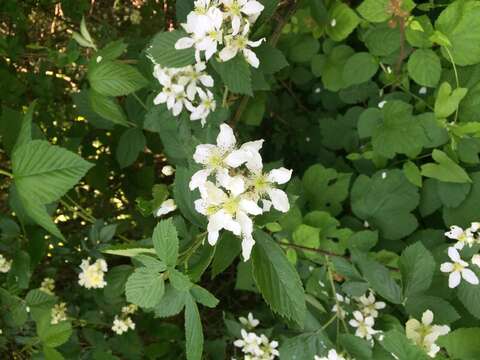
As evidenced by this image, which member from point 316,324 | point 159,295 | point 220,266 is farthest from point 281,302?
point 316,324

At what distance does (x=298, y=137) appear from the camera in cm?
241

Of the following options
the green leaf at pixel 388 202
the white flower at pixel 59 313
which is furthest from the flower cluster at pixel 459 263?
the white flower at pixel 59 313

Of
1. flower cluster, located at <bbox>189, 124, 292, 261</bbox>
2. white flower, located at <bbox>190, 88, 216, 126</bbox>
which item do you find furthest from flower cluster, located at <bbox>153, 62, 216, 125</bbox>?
flower cluster, located at <bbox>189, 124, 292, 261</bbox>

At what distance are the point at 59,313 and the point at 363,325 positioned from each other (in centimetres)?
116

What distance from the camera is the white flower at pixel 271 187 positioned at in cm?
109

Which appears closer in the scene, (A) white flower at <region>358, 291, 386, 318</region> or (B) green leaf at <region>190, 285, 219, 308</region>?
(B) green leaf at <region>190, 285, 219, 308</region>

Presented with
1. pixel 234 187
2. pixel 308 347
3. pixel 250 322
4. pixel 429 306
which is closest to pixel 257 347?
pixel 250 322

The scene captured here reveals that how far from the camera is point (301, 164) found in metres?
2.48

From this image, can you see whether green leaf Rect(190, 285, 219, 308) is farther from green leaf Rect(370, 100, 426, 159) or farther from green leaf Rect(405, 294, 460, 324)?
green leaf Rect(370, 100, 426, 159)

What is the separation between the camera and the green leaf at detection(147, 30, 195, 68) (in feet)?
4.42

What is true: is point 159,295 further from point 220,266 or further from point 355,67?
point 355,67

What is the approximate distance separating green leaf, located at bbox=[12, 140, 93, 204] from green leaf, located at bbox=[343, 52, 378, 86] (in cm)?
107

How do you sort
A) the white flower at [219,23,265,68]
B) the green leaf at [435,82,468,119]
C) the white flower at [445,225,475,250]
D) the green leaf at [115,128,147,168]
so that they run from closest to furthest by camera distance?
the white flower at [219,23,265,68]
the white flower at [445,225,475,250]
the green leaf at [435,82,468,119]
the green leaf at [115,128,147,168]

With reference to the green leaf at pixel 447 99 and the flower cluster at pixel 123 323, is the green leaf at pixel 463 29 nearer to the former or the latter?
the green leaf at pixel 447 99
